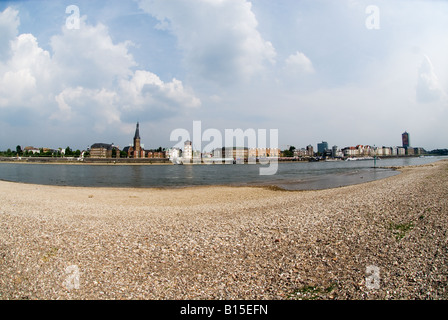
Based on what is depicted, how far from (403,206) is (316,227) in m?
5.39

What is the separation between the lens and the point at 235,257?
6637 mm

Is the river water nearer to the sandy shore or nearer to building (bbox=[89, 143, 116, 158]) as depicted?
the sandy shore

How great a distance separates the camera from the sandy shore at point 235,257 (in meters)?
5.00

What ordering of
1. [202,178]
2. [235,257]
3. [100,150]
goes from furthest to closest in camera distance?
[100,150] → [202,178] → [235,257]

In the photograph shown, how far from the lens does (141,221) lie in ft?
35.8

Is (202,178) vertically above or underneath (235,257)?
underneath

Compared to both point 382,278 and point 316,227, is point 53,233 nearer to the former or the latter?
point 316,227

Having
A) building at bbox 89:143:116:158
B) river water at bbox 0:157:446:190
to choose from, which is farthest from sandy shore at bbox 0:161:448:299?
building at bbox 89:143:116:158

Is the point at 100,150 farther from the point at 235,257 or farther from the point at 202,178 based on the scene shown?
the point at 235,257

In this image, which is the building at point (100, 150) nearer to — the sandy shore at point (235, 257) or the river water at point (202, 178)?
the river water at point (202, 178)

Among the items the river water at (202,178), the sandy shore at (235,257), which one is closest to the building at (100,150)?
the river water at (202,178)

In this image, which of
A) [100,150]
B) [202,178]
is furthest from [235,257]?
[100,150]
